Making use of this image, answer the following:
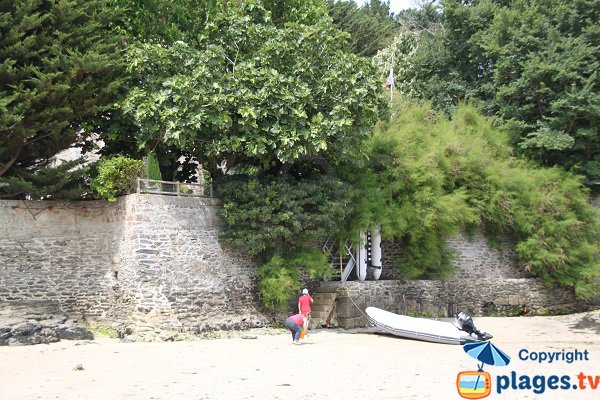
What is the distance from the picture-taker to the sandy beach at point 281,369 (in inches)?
379

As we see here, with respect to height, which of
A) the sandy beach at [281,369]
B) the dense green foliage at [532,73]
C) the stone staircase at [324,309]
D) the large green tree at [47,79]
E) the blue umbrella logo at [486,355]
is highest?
the dense green foliage at [532,73]

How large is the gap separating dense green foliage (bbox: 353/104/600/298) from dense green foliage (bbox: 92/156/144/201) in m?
6.22

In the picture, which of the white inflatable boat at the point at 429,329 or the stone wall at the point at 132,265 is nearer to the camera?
the white inflatable boat at the point at 429,329

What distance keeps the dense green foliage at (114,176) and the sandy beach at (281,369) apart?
3.48 meters

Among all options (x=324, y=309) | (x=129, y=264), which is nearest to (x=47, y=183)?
(x=129, y=264)

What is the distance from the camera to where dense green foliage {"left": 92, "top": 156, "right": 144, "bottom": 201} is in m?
15.1

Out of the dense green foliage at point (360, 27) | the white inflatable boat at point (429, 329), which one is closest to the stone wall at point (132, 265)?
the white inflatable boat at point (429, 329)

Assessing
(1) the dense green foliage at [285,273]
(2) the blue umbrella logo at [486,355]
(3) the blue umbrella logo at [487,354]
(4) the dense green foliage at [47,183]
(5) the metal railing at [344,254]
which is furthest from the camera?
(5) the metal railing at [344,254]

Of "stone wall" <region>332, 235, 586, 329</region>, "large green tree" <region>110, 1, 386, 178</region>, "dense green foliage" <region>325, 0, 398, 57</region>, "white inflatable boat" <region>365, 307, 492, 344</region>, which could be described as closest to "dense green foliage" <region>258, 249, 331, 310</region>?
"stone wall" <region>332, 235, 586, 329</region>

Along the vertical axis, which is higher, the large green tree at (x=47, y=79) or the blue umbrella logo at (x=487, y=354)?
the large green tree at (x=47, y=79)

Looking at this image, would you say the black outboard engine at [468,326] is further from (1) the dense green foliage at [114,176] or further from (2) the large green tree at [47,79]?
(2) the large green tree at [47,79]

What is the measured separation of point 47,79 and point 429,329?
10308mm

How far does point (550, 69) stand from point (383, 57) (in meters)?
8.81

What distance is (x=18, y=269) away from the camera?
1512cm
